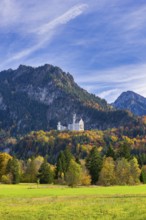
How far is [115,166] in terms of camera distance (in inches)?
4045

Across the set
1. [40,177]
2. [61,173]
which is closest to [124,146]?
[61,173]

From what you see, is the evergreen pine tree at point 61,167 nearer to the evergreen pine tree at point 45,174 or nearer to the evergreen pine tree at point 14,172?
the evergreen pine tree at point 45,174

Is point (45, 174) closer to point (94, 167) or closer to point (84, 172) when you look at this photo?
point (84, 172)

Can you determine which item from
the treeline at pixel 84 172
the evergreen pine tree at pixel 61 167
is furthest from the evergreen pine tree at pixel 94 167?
the evergreen pine tree at pixel 61 167

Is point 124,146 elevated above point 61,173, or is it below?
above

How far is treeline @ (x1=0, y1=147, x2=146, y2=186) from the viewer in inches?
3866

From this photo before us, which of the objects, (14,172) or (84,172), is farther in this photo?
(14,172)

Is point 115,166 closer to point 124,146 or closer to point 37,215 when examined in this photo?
point 124,146

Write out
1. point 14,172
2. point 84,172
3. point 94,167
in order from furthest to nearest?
point 14,172 → point 94,167 → point 84,172

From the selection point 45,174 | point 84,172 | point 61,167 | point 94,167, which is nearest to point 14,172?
point 45,174

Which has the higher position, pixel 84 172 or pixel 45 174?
pixel 84 172

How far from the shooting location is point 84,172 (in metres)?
106

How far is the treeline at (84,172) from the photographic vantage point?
98.2 meters

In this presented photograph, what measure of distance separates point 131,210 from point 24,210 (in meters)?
11.5
